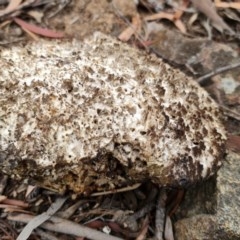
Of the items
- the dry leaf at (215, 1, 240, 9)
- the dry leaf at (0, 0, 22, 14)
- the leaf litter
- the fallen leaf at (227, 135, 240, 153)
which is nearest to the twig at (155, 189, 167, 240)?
the leaf litter

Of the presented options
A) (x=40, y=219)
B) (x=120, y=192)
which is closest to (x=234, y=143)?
(x=120, y=192)

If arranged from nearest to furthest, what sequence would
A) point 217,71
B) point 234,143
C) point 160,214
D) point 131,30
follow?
point 160,214, point 234,143, point 217,71, point 131,30

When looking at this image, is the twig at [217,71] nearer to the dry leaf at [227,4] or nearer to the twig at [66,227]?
the dry leaf at [227,4]

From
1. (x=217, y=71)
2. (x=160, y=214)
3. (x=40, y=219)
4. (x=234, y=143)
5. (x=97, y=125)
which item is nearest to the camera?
(x=97, y=125)

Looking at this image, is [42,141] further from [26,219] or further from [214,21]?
[214,21]

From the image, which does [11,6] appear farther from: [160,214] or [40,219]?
[160,214]

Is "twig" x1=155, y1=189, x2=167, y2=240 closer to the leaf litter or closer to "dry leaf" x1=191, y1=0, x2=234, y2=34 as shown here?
the leaf litter
